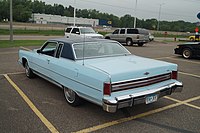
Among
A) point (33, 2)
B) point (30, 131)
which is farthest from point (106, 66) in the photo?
point (33, 2)

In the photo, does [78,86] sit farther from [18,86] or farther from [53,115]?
[18,86]

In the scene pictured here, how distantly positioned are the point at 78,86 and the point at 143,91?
1.25 metres

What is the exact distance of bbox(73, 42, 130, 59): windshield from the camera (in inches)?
196

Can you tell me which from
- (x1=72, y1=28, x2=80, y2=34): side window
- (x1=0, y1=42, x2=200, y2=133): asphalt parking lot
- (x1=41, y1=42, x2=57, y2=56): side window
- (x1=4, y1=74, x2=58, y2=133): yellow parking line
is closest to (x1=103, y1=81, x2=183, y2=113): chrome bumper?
(x1=0, y1=42, x2=200, y2=133): asphalt parking lot

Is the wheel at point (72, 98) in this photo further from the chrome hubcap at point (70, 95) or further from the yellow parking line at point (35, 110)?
the yellow parking line at point (35, 110)

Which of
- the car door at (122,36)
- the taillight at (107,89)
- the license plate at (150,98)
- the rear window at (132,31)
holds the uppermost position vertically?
the rear window at (132,31)

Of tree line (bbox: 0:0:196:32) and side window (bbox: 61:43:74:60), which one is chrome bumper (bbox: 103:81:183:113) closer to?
side window (bbox: 61:43:74:60)

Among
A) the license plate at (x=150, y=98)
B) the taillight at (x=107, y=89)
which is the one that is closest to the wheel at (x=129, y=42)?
the license plate at (x=150, y=98)

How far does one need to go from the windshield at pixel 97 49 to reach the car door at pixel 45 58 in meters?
0.81

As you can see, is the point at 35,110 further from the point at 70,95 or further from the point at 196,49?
the point at 196,49

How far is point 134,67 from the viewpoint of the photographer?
4.16m

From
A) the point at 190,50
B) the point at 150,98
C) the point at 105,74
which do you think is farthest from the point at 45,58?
the point at 190,50

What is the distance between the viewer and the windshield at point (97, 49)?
16.4ft

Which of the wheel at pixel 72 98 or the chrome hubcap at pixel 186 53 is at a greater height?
the chrome hubcap at pixel 186 53
